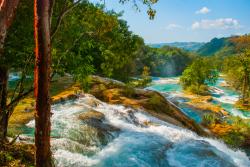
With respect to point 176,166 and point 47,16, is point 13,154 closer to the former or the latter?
point 47,16

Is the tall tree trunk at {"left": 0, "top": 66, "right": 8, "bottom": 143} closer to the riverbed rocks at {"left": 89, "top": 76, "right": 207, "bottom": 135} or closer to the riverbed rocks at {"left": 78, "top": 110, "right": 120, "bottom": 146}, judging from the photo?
the riverbed rocks at {"left": 78, "top": 110, "right": 120, "bottom": 146}

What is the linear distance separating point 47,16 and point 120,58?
5.98 m

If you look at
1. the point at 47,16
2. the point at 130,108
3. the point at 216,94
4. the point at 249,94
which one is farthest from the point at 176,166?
the point at 216,94

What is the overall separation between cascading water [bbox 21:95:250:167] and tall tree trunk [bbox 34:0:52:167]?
690 cm

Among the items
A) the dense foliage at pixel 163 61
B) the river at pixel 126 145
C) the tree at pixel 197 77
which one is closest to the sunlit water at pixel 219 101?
the tree at pixel 197 77

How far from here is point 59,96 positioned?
28.2m

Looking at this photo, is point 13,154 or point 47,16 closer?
point 47,16

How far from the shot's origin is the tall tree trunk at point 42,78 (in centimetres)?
793

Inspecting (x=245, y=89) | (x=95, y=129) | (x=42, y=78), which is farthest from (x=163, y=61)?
(x=42, y=78)

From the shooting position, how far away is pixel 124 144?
63.0ft

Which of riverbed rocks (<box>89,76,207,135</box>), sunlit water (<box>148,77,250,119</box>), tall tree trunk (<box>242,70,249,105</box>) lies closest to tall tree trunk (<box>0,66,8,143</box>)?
riverbed rocks (<box>89,76,207,135</box>)

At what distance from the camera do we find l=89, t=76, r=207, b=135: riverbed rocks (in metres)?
27.9

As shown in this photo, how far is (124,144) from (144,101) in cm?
1048

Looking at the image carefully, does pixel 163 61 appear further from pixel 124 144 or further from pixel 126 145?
pixel 126 145
